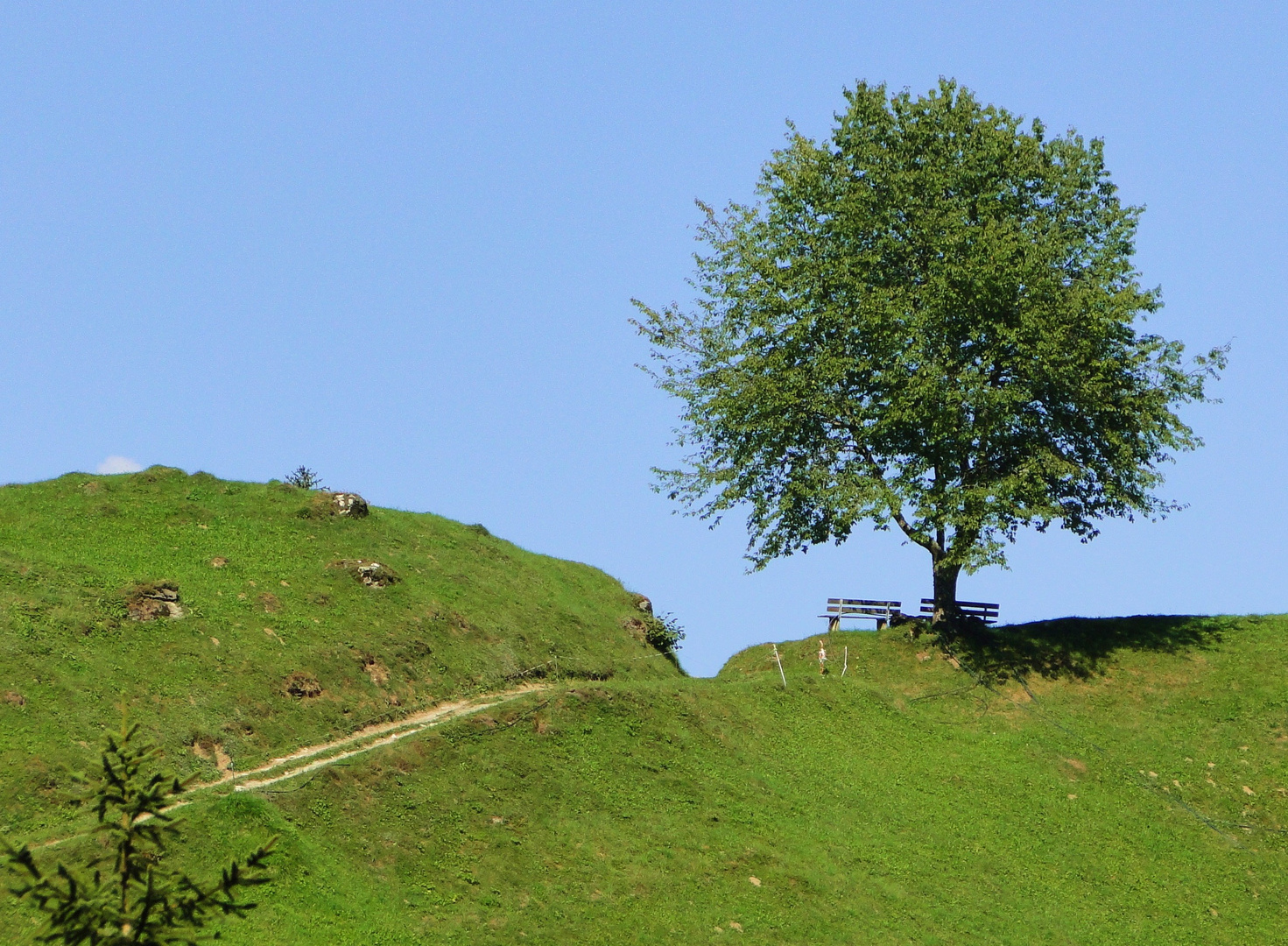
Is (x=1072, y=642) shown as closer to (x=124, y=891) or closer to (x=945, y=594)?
(x=945, y=594)

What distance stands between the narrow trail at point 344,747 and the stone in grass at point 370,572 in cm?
658

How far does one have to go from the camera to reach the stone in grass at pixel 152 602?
1799 inches

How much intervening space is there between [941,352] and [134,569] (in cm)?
3119

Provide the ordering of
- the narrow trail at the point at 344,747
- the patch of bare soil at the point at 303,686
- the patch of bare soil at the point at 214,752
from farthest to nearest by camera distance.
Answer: the patch of bare soil at the point at 303,686, the patch of bare soil at the point at 214,752, the narrow trail at the point at 344,747

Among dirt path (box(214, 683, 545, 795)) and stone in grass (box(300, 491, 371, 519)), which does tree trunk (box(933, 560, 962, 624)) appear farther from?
stone in grass (box(300, 491, 371, 519))

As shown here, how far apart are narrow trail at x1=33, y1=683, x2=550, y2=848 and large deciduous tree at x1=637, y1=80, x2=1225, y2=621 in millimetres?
16430

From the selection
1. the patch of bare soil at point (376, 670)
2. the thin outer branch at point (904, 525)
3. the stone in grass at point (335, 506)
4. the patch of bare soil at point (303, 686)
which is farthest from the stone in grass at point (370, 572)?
the thin outer branch at point (904, 525)

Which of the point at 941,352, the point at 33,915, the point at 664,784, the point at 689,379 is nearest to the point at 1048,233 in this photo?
the point at 941,352

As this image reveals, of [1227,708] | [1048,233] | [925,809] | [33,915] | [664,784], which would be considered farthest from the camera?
[1048,233]

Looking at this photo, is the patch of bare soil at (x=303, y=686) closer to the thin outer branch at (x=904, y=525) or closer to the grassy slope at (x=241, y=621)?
the grassy slope at (x=241, y=621)

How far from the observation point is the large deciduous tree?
55.8 metres

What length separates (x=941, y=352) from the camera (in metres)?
56.2

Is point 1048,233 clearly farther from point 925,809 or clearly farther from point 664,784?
point 664,784

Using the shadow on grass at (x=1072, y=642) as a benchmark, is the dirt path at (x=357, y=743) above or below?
below
